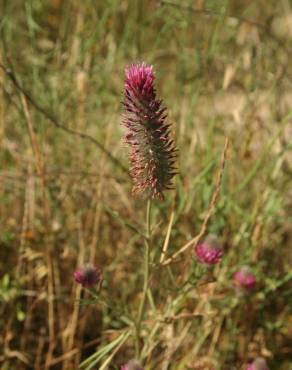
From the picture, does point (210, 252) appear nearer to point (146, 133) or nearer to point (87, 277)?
point (87, 277)

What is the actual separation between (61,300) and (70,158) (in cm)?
63

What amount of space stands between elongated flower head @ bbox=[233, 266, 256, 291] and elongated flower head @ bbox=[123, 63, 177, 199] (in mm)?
607

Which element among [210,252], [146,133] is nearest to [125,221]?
[210,252]

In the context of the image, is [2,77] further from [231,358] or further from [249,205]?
[231,358]

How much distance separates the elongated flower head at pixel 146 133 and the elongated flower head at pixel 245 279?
1.99 feet

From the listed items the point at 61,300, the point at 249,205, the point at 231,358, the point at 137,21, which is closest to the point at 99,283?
the point at 61,300

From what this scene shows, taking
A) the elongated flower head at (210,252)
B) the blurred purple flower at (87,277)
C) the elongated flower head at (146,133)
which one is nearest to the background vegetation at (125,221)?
the elongated flower head at (210,252)

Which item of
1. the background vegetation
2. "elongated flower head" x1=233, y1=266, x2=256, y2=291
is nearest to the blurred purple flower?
the background vegetation

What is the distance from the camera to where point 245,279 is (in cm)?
174

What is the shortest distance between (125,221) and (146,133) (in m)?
0.64

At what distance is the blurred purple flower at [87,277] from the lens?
56.5 inches

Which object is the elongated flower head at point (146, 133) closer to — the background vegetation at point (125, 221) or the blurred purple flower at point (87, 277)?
the blurred purple flower at point (87, 277)

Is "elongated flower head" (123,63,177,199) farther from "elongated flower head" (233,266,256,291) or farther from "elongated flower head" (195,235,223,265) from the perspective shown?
"elongated flower head" (233,266,256,291)

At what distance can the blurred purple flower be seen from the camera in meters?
1.43
